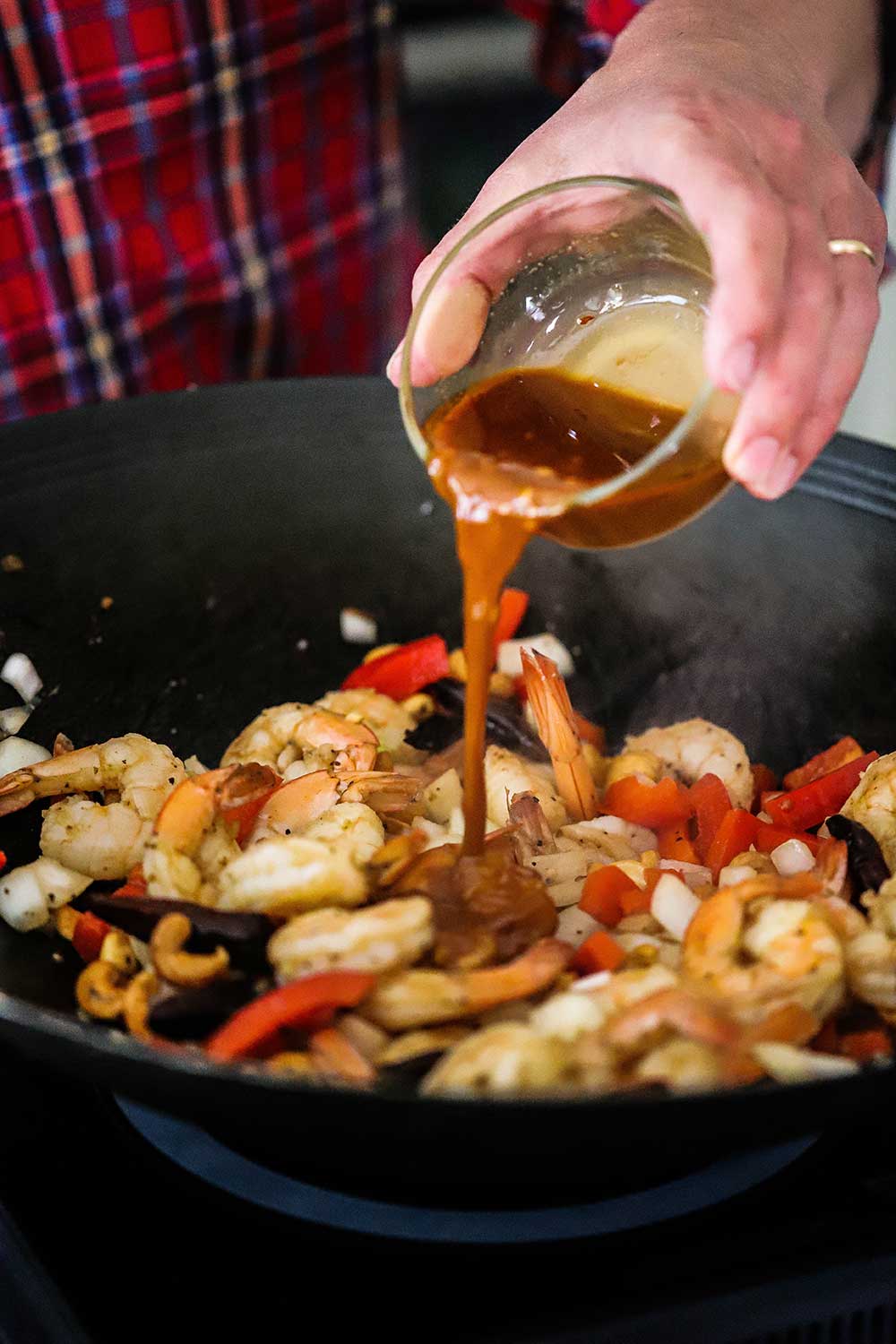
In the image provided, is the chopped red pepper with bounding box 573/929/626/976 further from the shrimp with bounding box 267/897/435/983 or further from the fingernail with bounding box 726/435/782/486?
the fingernail with bounding box 726/435/782/486

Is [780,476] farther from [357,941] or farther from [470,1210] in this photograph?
[470,1210]

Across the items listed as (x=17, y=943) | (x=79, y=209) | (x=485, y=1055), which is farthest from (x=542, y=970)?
(x=79, y=209)

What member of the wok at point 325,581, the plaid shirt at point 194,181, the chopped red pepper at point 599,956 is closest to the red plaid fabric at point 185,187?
the plaid shirt at point 194,181

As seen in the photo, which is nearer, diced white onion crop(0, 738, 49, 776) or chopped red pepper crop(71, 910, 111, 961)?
chopped red pepper crop(71, 910, 111, 961)

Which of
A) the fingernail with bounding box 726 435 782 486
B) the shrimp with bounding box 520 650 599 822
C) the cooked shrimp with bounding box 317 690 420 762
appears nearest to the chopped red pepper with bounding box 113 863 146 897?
the cooked shrimp with bounding box 317 690 420 762

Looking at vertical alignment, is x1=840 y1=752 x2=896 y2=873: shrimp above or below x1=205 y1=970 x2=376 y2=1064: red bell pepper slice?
below

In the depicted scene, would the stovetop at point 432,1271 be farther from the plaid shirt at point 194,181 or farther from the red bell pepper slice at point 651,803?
the plaid shirt at point 194,181

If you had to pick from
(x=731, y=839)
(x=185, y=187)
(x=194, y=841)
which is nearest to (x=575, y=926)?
(x=731, y=839)
